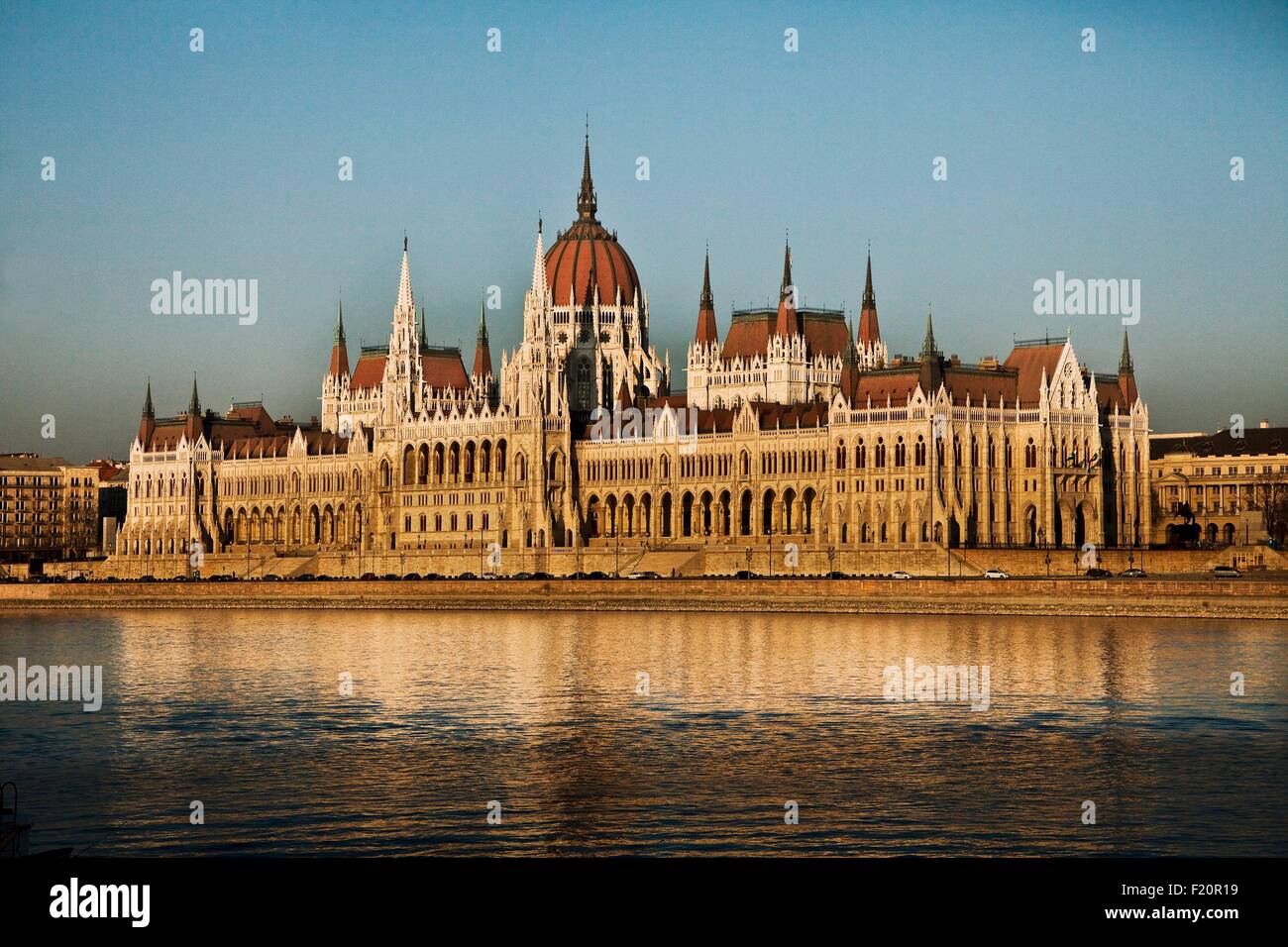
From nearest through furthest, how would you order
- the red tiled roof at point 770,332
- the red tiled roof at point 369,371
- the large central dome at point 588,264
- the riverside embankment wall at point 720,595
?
1. the riverside embankment wall at point 720,595
2. the red tiled roof at point 770,332
3. the large central dome at point 588,264
4. the red tiled roof at point 369,371

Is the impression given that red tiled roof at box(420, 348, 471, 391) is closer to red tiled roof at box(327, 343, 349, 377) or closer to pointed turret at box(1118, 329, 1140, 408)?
red tiled roof at box(327, 343, 349, 377)

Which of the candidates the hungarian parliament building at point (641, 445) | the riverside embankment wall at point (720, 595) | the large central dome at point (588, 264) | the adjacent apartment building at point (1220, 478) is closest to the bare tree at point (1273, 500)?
the adjacent apartment building at point (1220, 478)

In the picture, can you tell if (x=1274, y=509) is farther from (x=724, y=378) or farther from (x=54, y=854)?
(x=54, y=854)

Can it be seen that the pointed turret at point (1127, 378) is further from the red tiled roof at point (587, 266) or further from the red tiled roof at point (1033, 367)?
the red tiled roof at point (587, 266)

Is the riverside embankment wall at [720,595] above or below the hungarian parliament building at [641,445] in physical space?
below

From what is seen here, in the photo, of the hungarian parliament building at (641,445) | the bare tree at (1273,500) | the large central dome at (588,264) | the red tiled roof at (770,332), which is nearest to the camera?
the hungarian parliament building at (641,445)

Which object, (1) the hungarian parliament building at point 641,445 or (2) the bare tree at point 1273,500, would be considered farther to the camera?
(2) the bare tree at point 1273,500

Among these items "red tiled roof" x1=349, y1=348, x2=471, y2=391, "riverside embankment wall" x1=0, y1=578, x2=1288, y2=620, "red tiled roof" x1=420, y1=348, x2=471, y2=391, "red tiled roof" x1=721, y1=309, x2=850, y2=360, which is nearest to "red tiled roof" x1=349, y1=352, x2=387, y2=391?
"red tiled roof" x1=349, y1=348, x2=471, y2=391

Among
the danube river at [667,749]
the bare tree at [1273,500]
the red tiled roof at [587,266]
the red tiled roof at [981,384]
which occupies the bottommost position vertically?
the danube river at [667,749]
